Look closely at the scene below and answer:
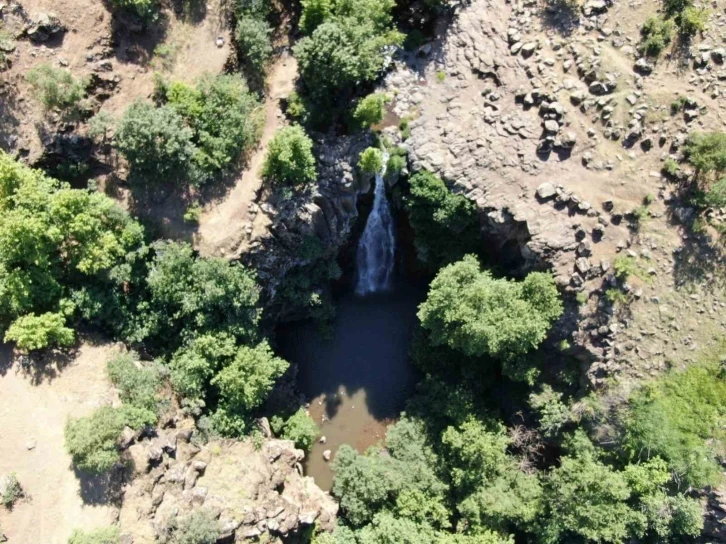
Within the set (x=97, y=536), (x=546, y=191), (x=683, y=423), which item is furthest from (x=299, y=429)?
(x=683, y=423)

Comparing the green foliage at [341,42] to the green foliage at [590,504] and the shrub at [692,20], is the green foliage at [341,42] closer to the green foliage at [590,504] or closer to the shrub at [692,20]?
the shrub at [692,20]

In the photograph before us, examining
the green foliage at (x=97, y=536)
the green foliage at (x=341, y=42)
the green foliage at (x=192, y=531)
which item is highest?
the green foliage at (x=341, y=42)

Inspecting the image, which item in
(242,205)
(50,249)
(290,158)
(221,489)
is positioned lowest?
(221,489)

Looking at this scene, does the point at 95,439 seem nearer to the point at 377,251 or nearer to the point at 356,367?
the point at 356,367

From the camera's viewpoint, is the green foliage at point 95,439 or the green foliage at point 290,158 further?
the green foliage at point 290,158

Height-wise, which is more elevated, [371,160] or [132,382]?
[371,160]

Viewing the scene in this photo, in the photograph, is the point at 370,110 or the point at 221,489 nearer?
the point at 370,110

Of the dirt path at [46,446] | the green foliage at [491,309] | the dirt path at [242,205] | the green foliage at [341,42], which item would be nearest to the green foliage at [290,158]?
the dirt path at [242,205]
